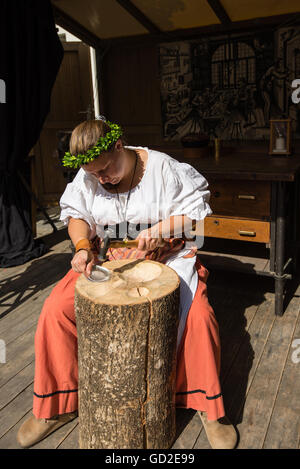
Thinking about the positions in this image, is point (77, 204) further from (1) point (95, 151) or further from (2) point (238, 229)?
(2) point (238, 229)

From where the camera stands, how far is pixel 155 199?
2.33 meters

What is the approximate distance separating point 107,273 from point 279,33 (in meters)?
4.12

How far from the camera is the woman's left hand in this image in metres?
2.18

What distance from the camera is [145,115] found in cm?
613

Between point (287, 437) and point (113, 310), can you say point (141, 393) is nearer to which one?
point (113, 310)

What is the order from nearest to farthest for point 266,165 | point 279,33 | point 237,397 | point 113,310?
point 113,310
point 237,397
point 266,165
point 279,33

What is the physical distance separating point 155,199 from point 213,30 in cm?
375

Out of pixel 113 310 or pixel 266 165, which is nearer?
pixel 113 310

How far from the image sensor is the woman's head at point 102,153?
2039mm

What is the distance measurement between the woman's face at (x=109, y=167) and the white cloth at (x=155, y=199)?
5.2 inches

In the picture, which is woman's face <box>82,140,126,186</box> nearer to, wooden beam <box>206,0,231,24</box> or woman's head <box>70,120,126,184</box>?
woman's head <box>70,120,126,184</box>

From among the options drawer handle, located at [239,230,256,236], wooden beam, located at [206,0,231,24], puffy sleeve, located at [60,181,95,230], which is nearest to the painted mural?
wooden beam, located at [206,0,231,24]
